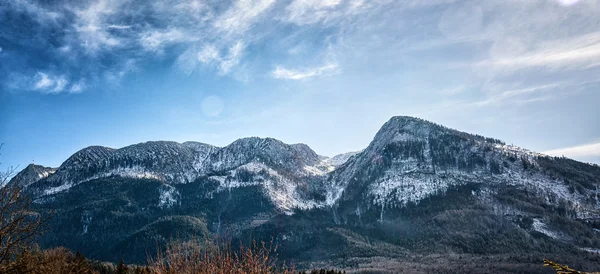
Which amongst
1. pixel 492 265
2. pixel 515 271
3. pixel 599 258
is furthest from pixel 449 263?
pixel 599 258

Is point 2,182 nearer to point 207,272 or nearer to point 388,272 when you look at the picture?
point 207,272

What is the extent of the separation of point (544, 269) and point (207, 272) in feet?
668

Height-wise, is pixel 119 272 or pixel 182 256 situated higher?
pixel 182 256

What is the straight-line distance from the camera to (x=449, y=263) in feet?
643

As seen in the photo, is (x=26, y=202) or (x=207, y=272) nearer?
(x=207, y=272)

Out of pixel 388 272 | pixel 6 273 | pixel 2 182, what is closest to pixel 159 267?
pixel 6 273

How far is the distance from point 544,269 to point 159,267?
204 meters

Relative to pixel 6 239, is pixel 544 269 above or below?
below

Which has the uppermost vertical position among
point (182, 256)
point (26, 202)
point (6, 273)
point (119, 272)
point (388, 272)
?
point (26, 202)

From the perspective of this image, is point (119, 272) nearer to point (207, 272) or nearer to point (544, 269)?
point (207, 272)

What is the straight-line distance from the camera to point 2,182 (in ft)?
80.9

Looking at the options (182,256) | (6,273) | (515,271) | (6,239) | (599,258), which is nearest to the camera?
(182,256)

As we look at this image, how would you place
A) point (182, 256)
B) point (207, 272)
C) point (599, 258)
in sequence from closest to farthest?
point (207, 272) → point (182, 256) → point (599, 258)

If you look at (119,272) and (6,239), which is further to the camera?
(119,272)
